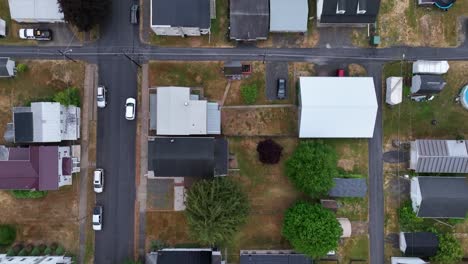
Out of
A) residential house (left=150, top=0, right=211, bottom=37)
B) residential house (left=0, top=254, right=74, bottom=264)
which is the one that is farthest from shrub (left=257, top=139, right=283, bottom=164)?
residential house (left=0, top=254, right=74, bottom=264)

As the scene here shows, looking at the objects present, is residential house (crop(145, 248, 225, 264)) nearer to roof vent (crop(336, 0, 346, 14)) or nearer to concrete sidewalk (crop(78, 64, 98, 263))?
concrete sidewalk (crop(78, 64, 98, 263))

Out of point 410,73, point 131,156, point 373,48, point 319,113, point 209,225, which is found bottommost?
point 209,225

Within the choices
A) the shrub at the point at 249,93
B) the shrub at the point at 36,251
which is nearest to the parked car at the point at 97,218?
the shrub at the point at 36,251

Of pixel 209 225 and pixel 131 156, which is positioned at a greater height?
pixel 131 156

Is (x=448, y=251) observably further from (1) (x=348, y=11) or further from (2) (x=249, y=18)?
(2) (x=249, y=18)

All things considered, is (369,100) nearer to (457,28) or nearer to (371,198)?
(371,198)

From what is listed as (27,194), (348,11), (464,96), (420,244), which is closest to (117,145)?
(27,194)

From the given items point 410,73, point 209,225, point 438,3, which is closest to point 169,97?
point 209,225
